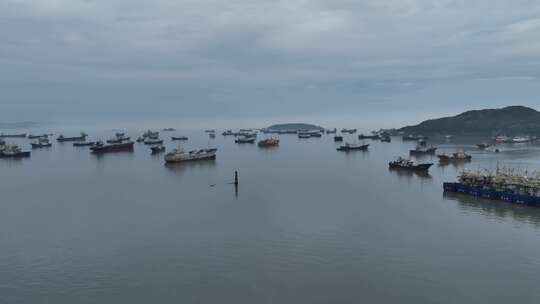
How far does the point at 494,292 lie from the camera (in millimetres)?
24500

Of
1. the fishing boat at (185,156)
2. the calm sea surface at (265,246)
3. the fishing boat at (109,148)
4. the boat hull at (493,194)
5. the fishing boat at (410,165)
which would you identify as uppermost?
the fishing boat at (109,148)

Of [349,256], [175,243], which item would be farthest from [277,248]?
[175,243]

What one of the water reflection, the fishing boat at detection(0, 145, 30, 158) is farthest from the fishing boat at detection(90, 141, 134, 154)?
the water reflection

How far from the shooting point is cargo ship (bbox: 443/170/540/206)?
4553 centimetres

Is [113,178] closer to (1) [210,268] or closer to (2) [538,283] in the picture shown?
(1) [210,268]

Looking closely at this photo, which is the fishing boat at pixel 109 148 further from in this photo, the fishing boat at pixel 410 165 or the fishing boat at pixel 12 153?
the fishing boat at pixel 410 165

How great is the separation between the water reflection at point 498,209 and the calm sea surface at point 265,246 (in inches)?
7.6

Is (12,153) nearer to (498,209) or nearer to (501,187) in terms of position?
(501,187)

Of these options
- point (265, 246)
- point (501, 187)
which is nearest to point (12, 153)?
point (265, 246)

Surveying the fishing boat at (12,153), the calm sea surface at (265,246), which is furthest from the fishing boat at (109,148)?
the calm sea surface at (265,246)

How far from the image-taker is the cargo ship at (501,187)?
149 ft

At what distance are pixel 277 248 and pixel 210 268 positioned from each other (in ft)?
18.1

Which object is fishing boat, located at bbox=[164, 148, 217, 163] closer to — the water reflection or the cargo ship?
the cargo ship

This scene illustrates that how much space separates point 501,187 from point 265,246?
2929 centimetres
